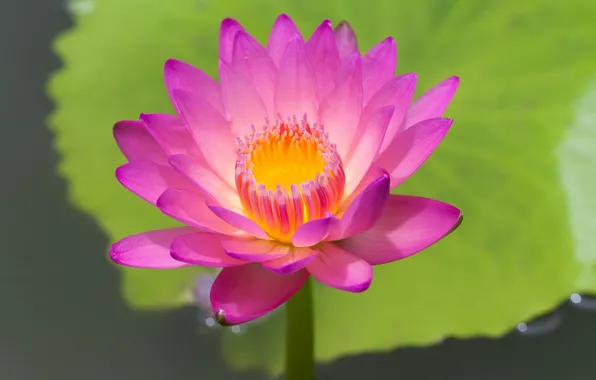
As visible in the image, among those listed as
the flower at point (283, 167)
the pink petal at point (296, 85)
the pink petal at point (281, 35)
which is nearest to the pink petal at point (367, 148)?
the flower at point (283, 167)

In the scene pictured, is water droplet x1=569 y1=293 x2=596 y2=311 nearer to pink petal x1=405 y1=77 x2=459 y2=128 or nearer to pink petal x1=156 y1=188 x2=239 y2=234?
pink petal x1=405 y1=77 x2=459 y2=128

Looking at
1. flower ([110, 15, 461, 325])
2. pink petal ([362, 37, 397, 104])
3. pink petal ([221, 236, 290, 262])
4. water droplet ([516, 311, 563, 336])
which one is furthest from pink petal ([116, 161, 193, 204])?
water droplet ([516, 311, 563, 336])

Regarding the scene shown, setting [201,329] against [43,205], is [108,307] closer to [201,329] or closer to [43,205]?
[201,329]

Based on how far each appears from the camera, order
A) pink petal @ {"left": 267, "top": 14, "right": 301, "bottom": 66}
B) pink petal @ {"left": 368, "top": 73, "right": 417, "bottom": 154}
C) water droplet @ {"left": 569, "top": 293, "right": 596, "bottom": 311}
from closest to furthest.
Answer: pink petal @ {"left": 368, "top": 73, "right": 417, "bottom": 154}, pink petal @ {"left": 267, "top": 14, "right": 301, "bottom": 66}, water droplet @ {"left": 569, "top": 293, "right": 596, "bottom": 311}

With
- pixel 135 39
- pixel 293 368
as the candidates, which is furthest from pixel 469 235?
pixel 135 39

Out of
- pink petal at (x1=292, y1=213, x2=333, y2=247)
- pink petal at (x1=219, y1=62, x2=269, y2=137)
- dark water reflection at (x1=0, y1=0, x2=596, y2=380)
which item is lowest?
dark water reflection at (x1=0, y1=0, x2=596, y2=380)

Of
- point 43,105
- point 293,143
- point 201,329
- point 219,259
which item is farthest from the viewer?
point 43,105
